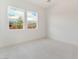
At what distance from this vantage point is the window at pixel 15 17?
416cm

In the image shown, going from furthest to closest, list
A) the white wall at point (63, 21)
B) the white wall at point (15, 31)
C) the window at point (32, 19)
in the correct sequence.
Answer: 1. the window at point (32, 19)
2. the white wall at point (63, 21)
3. the white wall at point (15, 31)

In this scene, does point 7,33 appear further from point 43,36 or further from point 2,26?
point 43,36

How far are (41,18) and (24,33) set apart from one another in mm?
1710

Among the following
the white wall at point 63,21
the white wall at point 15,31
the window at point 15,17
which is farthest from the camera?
the white wall at point 63,21

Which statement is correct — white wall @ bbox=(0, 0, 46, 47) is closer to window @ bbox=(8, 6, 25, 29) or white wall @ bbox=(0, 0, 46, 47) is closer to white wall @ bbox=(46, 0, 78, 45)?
window @ bbox=(8, 6, 25, 29)

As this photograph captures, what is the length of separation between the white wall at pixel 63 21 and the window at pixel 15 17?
184 cm

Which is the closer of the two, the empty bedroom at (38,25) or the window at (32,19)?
the empty bedroom at (38,25)

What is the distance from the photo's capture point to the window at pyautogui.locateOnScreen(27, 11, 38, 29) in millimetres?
5148

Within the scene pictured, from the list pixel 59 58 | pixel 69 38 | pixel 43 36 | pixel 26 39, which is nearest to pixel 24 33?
pixel 26 39

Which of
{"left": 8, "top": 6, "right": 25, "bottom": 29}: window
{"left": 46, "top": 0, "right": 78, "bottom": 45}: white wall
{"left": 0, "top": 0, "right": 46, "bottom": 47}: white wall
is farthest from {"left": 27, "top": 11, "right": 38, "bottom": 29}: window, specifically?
{"left": 46, "top": 0, "right": 78, "bottom": 45}: white wall

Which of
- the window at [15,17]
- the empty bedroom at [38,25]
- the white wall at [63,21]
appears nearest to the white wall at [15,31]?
the empty bedroom at [38,25]

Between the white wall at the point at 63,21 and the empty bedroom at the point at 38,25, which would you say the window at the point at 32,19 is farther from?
the white wall at the point at 63,21

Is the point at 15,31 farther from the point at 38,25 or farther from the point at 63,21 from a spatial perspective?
the point at 63,21

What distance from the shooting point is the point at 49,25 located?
593 centimetres
